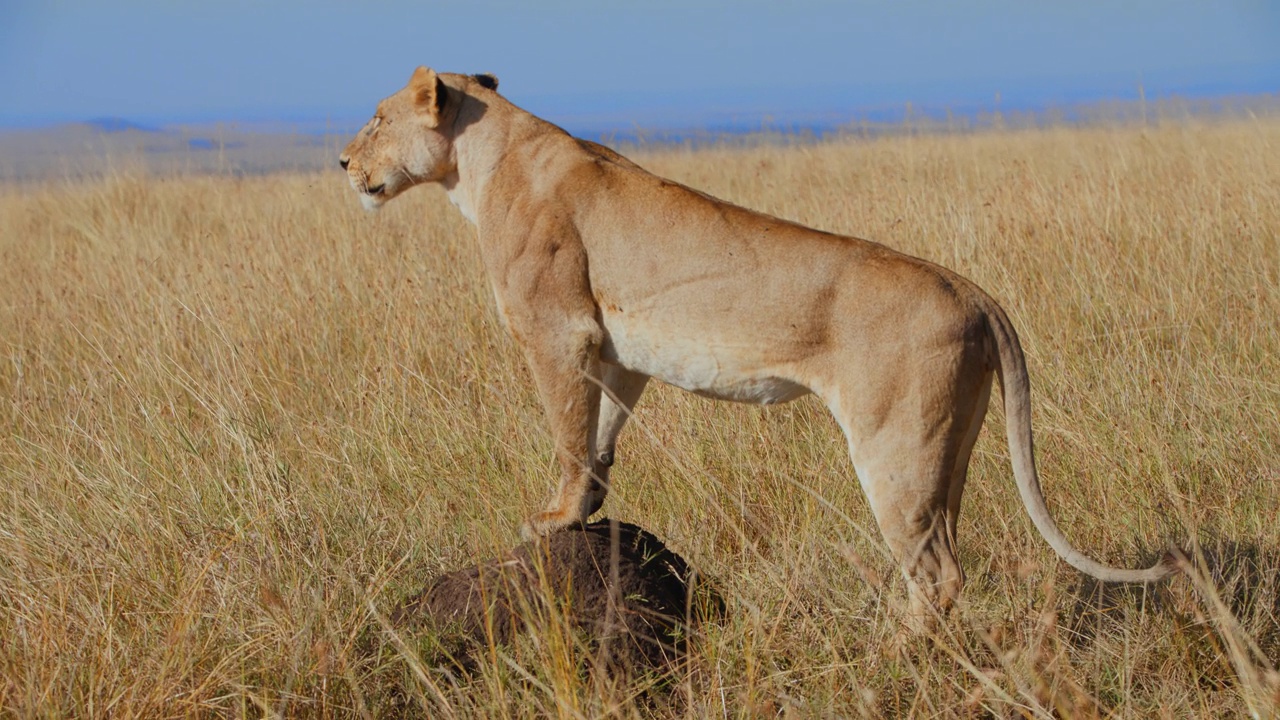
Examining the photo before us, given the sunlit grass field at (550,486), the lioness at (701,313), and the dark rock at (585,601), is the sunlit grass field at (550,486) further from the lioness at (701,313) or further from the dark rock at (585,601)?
the lioness at (701,313)

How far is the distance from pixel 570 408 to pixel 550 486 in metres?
1.25

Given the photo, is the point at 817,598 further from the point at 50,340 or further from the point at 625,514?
the point at 50,340

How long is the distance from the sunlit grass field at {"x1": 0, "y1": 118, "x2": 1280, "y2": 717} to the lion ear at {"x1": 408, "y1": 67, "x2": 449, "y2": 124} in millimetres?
1587

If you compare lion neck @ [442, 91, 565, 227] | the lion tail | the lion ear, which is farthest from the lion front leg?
the lion tail

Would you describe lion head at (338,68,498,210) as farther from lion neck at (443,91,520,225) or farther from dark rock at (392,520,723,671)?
dark rock at (392,520,723,671)

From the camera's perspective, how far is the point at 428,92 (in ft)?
15.0

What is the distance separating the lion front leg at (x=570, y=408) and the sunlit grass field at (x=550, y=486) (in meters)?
0.27

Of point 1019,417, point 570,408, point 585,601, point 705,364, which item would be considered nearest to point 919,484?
point 1019,417

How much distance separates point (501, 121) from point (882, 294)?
174cm

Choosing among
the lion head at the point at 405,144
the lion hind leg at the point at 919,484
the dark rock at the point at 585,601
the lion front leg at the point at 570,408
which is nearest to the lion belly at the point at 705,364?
the lion front leg at the point at 570,408

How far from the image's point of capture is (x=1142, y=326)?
6758mm

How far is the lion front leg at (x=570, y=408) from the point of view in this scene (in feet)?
13.6

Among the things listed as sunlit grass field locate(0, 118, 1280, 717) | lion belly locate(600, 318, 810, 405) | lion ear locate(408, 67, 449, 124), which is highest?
lion ear locate(408, 67, 449, 124)

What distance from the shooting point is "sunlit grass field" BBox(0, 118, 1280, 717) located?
3580mm
